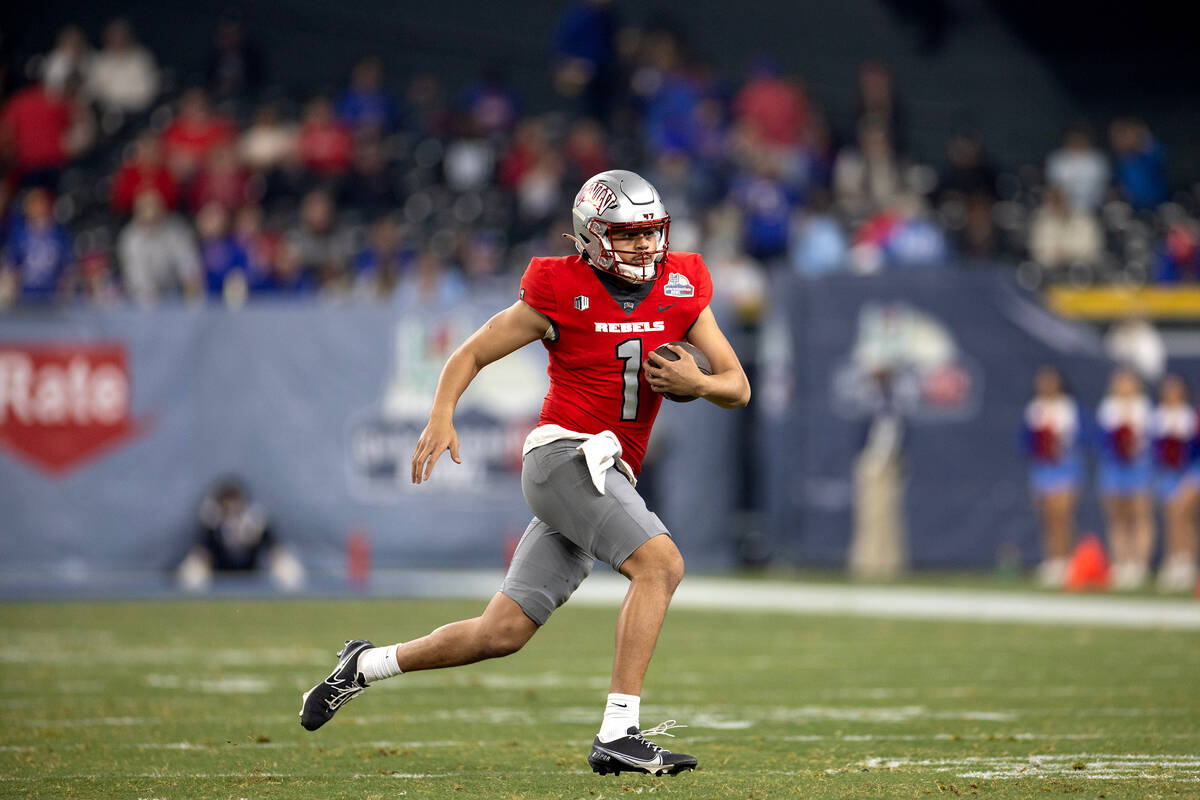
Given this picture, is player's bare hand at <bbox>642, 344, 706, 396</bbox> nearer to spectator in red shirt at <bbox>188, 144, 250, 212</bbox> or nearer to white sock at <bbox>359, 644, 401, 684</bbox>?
white sock at <bbox>359, 644, 401, 684</bbox>

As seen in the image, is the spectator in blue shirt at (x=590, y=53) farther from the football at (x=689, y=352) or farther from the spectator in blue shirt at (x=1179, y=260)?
the football at (x=689, y=352)

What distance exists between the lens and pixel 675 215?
57.4 feet

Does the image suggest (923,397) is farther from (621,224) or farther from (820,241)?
(621,224)

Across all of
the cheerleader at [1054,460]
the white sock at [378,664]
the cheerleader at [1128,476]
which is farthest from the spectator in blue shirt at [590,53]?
the white sock at [378,664]

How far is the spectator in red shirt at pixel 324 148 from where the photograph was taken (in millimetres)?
18750

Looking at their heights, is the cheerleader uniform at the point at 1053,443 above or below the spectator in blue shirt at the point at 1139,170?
below

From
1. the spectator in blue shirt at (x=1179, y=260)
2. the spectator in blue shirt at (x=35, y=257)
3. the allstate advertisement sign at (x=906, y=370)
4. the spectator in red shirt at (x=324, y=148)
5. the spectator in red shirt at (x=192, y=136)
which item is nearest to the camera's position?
the allstate advertisement sign at (x=906, y=370)

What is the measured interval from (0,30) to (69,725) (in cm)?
1453

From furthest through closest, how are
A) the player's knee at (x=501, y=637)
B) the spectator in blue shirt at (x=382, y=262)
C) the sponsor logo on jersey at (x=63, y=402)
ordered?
the spectator in blue shirt at (x=382, y=262) < the sponsor logo on jersey at (x=63, y=402) < the player's knee at (x=501, y=637)

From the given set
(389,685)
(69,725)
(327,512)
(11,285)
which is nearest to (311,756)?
(69,725)

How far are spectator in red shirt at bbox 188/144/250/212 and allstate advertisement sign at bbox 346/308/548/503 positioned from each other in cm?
331

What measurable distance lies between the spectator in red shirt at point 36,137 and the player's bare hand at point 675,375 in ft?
46.0

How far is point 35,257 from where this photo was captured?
54.7ft

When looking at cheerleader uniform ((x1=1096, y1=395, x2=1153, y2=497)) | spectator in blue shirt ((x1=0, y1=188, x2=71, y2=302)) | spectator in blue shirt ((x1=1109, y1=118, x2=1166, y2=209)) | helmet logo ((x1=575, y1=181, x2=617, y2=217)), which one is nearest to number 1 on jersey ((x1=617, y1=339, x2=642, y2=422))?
helmet logo ((x1=575, y1=181, x2=617, y2=217))
